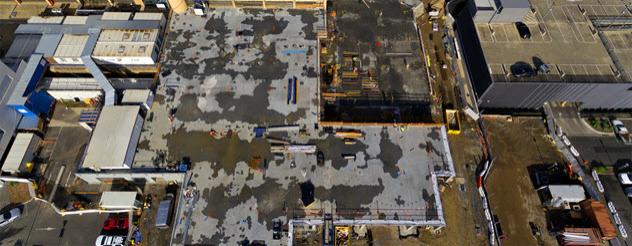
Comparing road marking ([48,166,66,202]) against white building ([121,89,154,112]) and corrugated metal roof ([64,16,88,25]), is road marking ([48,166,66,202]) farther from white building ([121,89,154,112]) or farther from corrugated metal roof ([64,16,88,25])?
corrugated metal roof ([64,16,88,25])

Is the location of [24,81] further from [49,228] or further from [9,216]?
[49,228]

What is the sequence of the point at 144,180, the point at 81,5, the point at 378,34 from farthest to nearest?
the point at 81,5, the point at 378,34, the point at 144,180

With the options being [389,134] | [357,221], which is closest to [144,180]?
[357,221]

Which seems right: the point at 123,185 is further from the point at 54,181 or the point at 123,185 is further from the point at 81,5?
the point at 81,5

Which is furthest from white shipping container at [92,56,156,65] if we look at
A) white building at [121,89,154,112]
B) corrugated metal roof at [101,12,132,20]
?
corrugated metal roof at [101,12,132,20]

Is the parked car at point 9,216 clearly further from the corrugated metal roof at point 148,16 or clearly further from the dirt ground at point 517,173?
the dirt ground at point 517,173

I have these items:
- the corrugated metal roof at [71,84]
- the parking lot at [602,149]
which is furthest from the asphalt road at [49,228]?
the parking lot at [602,149]
